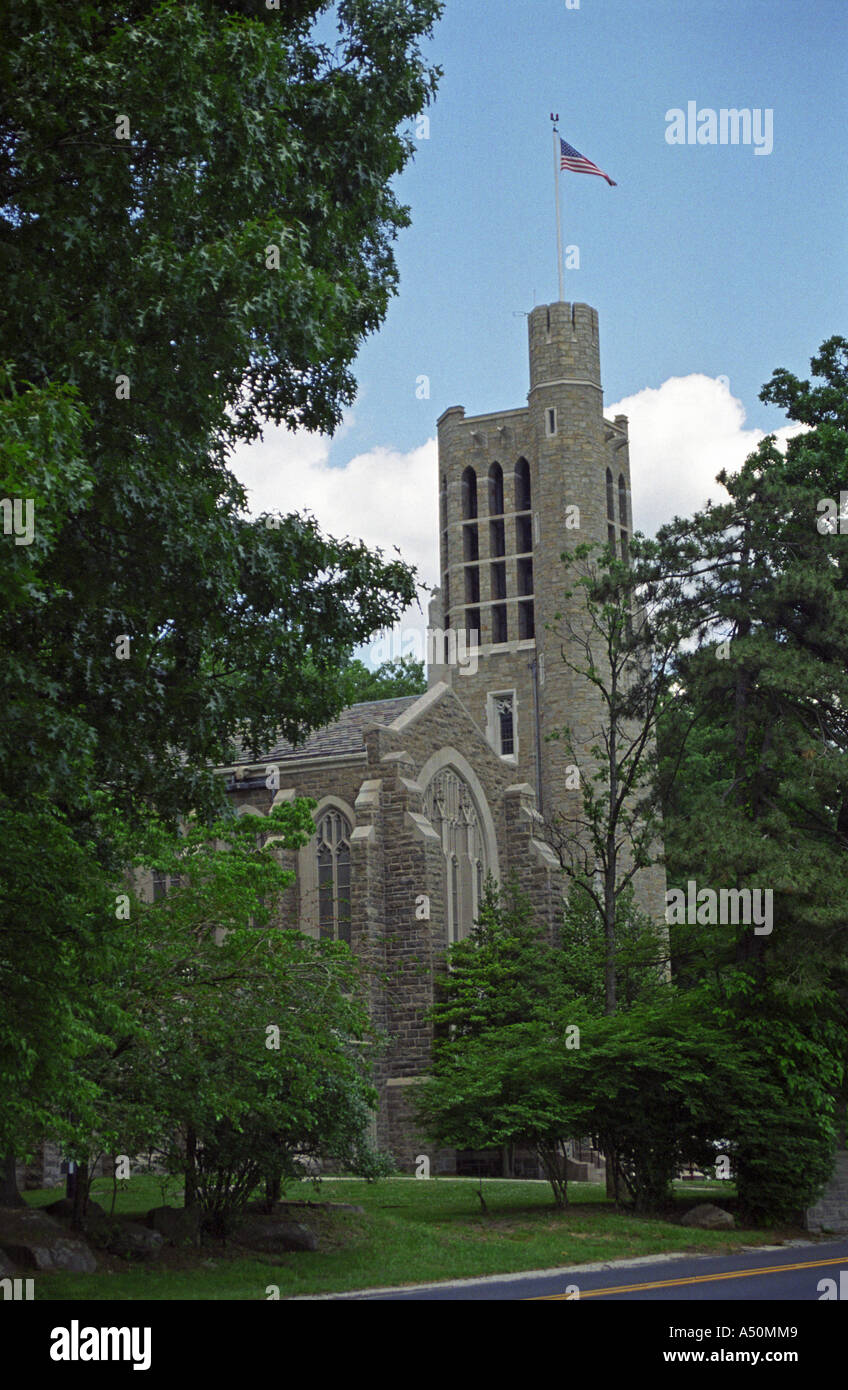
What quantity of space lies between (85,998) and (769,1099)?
10791mm

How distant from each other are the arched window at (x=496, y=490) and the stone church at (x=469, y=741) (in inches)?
3.1

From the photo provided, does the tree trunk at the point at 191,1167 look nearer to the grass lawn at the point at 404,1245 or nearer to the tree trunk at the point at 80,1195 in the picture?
the grass lawn at the point at 404,1245

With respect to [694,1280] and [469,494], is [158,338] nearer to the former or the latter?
[694,1280]

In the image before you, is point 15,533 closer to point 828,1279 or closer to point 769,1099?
point 828,1279

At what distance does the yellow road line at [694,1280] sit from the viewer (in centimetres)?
1441

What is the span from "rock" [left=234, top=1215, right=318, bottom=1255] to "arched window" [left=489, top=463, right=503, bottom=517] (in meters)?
41.5

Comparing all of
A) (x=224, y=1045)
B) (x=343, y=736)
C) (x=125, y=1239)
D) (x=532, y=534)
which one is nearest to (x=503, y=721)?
(x=532, y=534)

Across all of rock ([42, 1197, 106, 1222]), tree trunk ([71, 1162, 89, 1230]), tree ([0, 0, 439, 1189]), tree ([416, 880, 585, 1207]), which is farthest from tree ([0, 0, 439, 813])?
tree ([416, 880, 585, 1207])

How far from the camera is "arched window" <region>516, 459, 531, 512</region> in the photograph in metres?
57.1

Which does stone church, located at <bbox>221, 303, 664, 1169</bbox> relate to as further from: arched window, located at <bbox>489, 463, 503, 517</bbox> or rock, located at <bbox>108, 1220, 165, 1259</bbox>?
rock, located at <bbox>108, 1220, 165, 1259</bbox>

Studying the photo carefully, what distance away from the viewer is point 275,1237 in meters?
18.6

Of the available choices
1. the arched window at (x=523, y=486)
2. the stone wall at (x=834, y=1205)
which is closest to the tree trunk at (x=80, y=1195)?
the stone wall at (x=834, y=1205)

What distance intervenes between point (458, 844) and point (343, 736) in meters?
3.78

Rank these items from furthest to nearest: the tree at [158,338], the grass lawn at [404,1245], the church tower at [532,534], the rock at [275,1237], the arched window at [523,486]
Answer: the arched window at [523,486] < the church tower at [532,534] < the rock at [275,1237] < the grass lawn at [404,1245] < the tree at [158,338]
